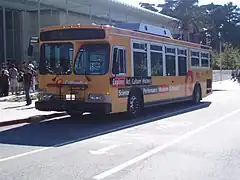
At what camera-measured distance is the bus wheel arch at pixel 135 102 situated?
15.0 metres

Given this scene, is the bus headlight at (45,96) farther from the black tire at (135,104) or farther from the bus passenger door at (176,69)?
the bus passenger door at (176,69)

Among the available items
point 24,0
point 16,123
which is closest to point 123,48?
point 16,123

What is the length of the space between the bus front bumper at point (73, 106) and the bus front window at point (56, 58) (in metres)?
0.91

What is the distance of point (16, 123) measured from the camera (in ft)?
47.3

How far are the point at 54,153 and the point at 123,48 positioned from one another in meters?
6.08

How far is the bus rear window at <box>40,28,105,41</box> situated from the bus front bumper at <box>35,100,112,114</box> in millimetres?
1909

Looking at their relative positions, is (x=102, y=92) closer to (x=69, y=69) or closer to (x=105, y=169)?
(x=69, y=69)

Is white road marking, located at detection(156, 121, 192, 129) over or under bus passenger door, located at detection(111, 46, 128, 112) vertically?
under

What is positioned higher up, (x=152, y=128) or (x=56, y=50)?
(x=56, y=50)

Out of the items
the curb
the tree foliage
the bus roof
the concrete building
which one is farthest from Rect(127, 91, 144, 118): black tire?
the tree foliage

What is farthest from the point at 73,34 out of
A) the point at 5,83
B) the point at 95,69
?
the point at 5,83

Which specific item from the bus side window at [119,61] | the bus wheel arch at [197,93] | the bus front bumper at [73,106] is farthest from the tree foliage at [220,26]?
the bus front bumper at [73,106]

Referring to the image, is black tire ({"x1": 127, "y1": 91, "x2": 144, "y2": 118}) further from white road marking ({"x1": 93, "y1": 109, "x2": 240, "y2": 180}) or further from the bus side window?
white road marking ({"x1": 93, "y1": 109, "x2": 240, "y2": 180})

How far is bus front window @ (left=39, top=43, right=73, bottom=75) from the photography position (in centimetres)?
1422
